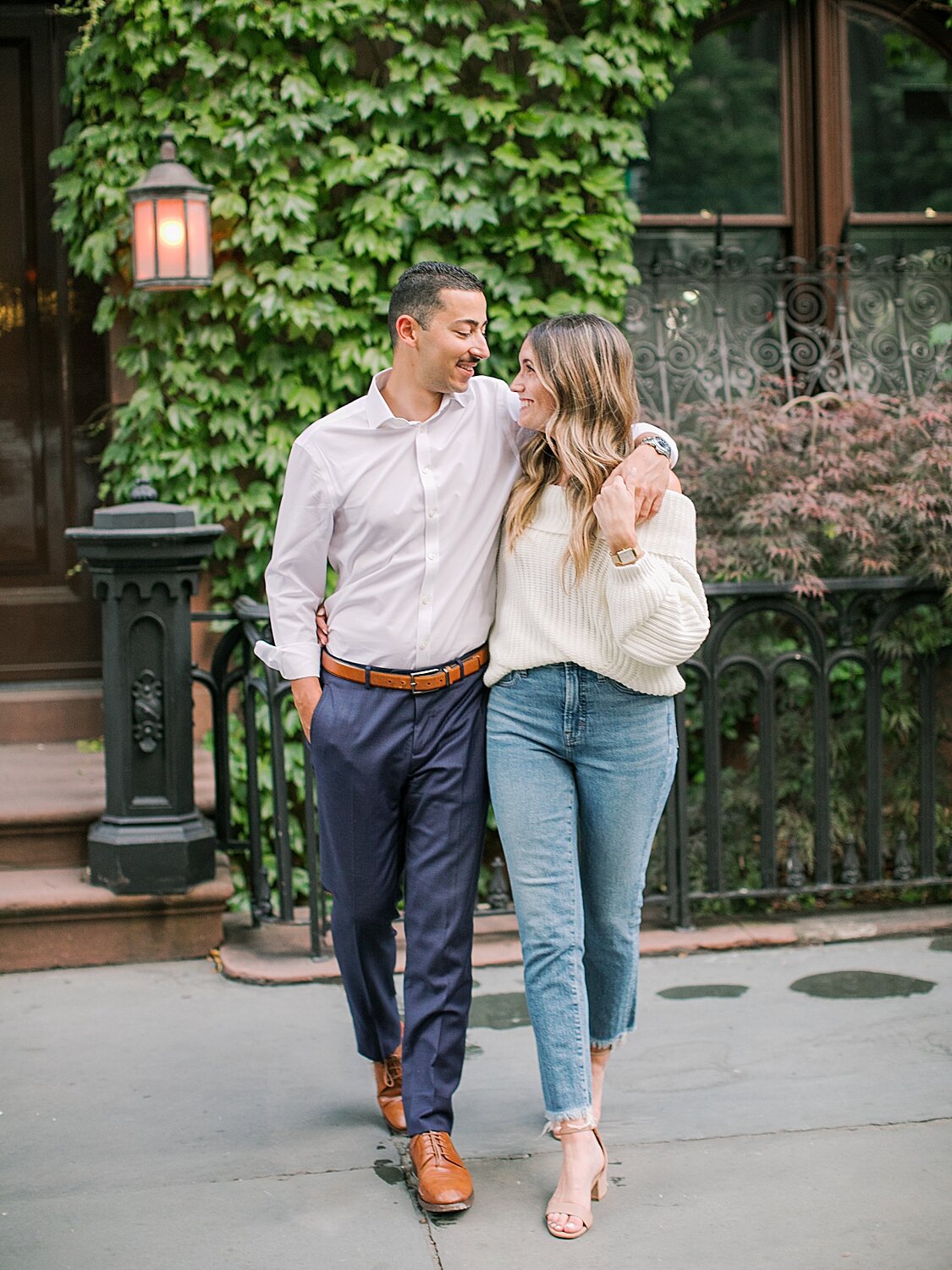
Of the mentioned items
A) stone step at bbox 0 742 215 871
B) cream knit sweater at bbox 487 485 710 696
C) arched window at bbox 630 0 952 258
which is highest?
arched window at bbox 630 0 952 258

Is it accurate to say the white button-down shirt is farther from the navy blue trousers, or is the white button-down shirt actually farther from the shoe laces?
the shoe laces

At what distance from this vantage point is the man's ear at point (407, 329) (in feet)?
10.4

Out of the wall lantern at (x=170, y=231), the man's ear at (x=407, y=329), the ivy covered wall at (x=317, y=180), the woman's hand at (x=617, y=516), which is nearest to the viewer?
the woman's hand at (x=617, y=516)

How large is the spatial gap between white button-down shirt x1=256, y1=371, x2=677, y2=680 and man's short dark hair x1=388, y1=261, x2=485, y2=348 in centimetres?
21

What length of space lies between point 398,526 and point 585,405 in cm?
49

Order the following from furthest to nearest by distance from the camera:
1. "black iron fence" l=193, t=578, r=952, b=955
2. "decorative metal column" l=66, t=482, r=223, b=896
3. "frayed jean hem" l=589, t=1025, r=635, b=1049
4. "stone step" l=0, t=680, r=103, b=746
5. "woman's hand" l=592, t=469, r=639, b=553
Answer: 1. "stone step" l=0, t=680, r=103, b=746
2. "black iron fence" l=193, t=578, r=952, b=955
3. "decorative metal column" l=66, t=482, r=223, b=896
4. "frayed jean hem" l=589, t=1025, r=635, b=1049
5. "woman's hand" l=592, t=469, r=639, b=553

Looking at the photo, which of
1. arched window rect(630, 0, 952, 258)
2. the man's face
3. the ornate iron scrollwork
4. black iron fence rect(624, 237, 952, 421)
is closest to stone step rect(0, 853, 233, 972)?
the ornate iron scrollwork

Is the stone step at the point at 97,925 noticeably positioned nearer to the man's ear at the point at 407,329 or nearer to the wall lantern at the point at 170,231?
the man's ear at the point at 407,329

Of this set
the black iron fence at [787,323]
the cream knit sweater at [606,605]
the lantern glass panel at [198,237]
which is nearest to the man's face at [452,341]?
the cream knit sweater at [606,605]

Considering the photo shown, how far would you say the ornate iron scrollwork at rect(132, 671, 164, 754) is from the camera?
183 inches

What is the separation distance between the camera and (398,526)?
3.21 meters

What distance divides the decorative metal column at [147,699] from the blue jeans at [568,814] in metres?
1.80

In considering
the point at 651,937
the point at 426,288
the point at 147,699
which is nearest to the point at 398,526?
the point at 426,288

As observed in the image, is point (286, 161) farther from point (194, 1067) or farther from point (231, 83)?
point (194, 1067)
